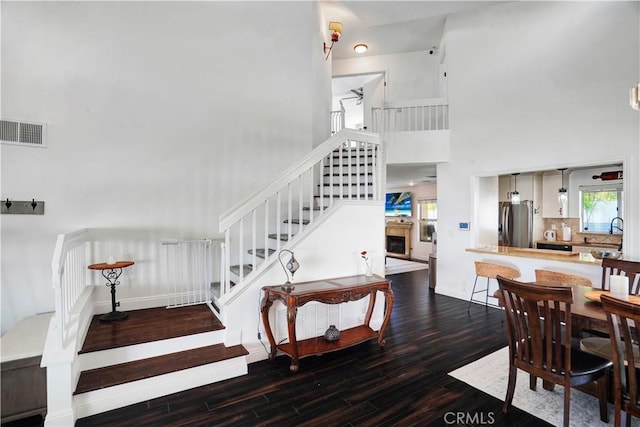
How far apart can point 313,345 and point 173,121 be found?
10.9ft

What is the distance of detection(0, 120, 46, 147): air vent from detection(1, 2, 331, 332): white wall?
8 centimetres

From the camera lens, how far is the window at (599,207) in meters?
6.23

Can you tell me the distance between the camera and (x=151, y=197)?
3924 mm

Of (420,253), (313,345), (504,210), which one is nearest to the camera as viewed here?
(313,345)

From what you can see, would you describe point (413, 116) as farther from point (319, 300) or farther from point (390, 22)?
point (319, 300)

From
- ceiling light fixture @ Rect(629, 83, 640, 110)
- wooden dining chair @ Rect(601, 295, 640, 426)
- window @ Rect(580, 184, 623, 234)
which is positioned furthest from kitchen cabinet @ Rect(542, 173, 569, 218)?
wooden dining chair @ Rect(601, 295, 640, 426)

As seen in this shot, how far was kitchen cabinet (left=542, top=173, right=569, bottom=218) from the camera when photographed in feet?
22.1

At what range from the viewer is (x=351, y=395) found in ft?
8.52

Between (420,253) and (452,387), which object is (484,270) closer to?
(452,387)

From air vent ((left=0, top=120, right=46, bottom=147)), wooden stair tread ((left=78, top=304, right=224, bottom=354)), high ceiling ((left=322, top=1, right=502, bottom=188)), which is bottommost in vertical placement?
wooden stair tread ((left=78, top=304, right=224, bottom=354))

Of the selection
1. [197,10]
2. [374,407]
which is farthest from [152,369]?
[197,10]

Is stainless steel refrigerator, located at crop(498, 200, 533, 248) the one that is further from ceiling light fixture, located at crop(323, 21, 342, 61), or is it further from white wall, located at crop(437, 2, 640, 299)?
ceiling light fixture, located at crop(323, 21, 342, 61)

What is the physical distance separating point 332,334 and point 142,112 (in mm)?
3565

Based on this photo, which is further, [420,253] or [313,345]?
[420,253]
